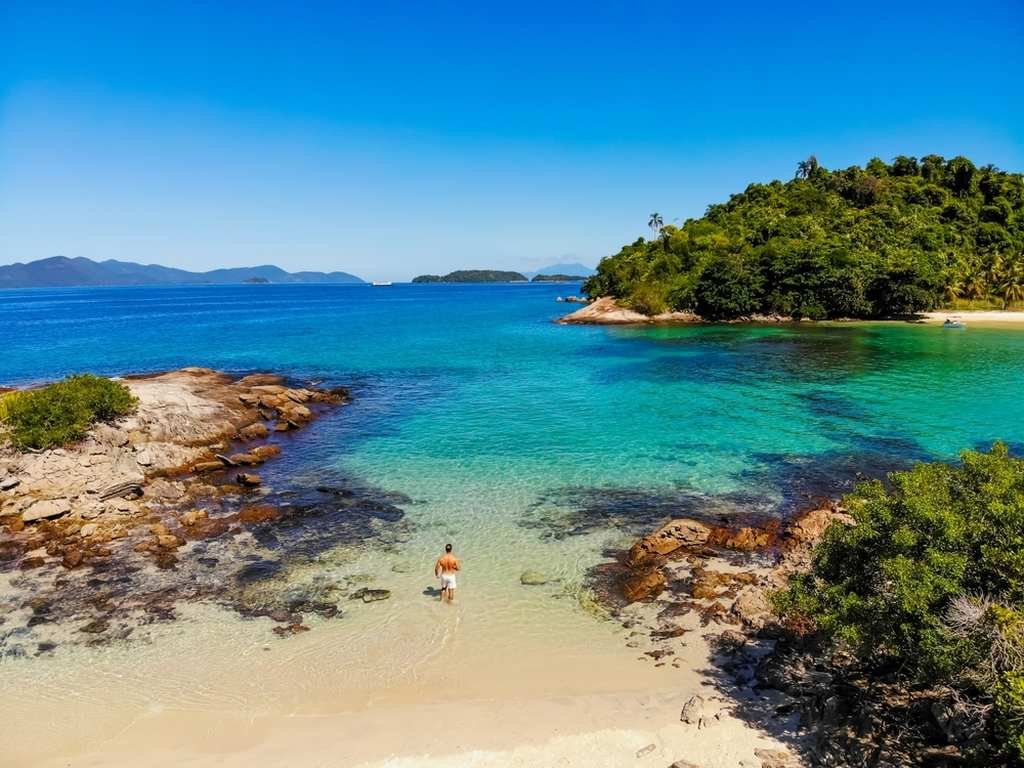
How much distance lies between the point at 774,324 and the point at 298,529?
77.1 meters

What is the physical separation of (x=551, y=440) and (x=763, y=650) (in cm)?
1719

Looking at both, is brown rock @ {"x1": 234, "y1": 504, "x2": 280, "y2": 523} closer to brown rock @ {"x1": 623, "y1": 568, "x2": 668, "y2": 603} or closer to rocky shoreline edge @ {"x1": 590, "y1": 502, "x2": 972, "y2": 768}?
rocky shoreline edge @ {"x1": 590, "y1": 502, "x2": 972, "y2": 768}

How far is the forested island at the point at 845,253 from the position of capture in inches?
3179

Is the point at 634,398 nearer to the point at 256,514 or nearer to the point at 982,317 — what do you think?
the point at 256,514

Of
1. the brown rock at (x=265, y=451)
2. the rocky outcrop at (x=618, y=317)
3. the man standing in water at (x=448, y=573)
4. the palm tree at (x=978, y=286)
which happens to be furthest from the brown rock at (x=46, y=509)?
the palm tree at (x=978, y=286)

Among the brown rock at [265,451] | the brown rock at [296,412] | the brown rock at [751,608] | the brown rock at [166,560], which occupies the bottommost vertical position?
the brown rock at [166,560]

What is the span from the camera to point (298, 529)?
64.7 feet

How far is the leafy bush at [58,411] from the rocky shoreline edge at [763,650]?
73.8ft

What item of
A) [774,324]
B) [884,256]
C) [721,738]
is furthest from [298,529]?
[884,256]

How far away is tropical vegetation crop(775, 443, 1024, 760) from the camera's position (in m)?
7.62

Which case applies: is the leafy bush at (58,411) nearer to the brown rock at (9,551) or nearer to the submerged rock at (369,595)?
the brown rock at (9,551)

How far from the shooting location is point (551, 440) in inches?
1150

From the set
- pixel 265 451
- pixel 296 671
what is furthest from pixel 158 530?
pixel 296 671

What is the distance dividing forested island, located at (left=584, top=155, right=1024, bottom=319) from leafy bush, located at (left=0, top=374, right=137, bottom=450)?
254ft
